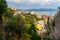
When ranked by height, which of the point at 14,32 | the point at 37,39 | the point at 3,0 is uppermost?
the point at 3,0

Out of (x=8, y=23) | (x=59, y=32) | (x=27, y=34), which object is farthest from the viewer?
(x=27, y=34)

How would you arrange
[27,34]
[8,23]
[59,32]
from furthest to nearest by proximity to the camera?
[27,34]
[8,23]
[59,32]

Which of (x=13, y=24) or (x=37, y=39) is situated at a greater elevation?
(x=13, y=24)

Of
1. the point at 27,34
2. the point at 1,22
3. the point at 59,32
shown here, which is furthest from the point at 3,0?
the point at 59,32

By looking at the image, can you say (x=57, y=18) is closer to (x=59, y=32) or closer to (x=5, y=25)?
(x=59, y=32)

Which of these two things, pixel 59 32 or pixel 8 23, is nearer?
pixel 59 32

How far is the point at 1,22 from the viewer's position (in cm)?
2653

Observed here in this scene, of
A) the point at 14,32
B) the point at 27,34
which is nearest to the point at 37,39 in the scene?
the point at 27,34

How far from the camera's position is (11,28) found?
2570 cm

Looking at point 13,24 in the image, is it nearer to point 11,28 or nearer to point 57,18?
point 11,28

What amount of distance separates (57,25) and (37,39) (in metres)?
4.93

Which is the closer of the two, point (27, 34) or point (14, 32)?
point (14, 32)

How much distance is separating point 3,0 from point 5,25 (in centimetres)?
283

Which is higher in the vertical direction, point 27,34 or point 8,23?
point 8,23
